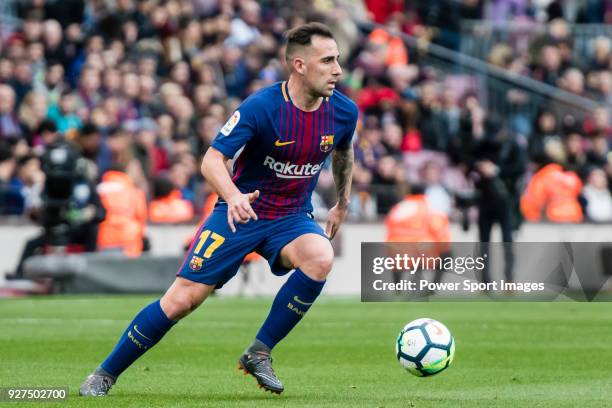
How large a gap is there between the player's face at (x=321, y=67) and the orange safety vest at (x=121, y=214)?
11.0 meters

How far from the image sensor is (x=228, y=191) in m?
8.20

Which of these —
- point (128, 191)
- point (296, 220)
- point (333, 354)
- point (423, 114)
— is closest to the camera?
point (296, 220)

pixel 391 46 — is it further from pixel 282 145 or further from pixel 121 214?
pixel 282 145

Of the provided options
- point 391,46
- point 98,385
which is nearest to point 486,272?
point 391,46

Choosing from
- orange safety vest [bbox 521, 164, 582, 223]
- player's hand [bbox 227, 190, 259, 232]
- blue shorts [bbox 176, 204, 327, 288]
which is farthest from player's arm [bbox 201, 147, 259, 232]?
orange safety vest [bbox 521, 164, 582, 223]

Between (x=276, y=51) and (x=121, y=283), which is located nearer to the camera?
(x=121, y=283)

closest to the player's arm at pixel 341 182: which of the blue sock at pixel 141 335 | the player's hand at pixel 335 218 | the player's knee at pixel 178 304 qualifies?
the player's hand at pixel 335 218

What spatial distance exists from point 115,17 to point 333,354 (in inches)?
492

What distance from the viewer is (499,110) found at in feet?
84.8

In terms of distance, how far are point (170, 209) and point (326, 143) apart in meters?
12.3

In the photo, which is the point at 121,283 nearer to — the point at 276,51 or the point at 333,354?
the point at 276,51

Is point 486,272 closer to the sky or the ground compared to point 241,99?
closer to the ground

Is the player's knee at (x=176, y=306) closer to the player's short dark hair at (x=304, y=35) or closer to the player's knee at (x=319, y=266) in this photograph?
the player's knee at (x=319, y=266)

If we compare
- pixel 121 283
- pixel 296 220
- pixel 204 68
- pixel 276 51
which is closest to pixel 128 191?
pixel 121 283
